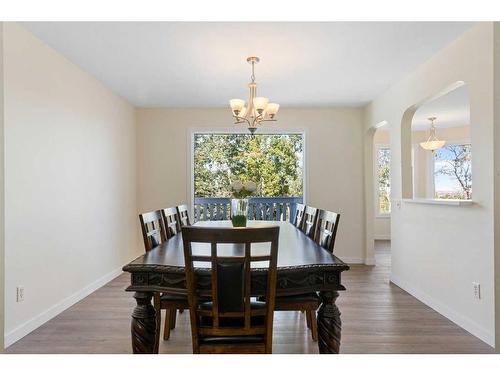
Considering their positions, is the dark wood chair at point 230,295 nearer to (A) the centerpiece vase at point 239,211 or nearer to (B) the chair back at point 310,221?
(A) the centerpiece vase at point 239,211

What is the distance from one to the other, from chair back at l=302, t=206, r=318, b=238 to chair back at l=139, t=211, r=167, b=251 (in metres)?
1.21

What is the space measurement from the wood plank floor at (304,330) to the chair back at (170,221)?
78 centimetres

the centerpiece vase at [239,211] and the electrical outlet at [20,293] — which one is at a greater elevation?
the centerpiece vase at [239,211]

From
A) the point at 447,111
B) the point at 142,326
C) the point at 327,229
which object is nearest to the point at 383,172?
the point at 447,111

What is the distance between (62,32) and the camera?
3016 millimetres

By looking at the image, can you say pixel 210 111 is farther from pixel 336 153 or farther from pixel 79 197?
pixel 79 197

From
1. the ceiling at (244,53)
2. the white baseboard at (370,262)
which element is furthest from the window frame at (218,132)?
the white baseboard at (370,262)

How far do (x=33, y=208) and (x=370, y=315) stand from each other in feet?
10.0

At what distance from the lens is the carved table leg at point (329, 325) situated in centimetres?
197

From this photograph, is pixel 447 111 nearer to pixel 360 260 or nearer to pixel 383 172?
pixel 383 172

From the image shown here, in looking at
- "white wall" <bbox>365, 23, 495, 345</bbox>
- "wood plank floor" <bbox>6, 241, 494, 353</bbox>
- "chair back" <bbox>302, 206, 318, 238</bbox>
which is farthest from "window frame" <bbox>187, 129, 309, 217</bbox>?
"chair back" <bbox>302, 206, 318, 238</bbox>

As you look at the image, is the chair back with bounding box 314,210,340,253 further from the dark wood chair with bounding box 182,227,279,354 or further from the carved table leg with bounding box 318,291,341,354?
the dark wood chair with bounding box 182,227,279,354

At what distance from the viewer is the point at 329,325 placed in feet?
6.48

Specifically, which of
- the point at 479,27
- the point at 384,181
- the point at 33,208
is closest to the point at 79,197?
the point at 33,208
